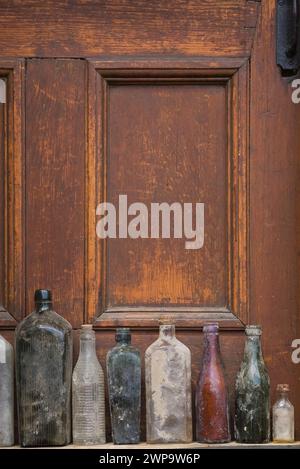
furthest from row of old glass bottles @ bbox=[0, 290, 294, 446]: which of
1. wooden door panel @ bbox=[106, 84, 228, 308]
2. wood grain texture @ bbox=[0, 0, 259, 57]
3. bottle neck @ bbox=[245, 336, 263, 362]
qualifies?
wood grain texture @ bbox=[0, 0, 259, 57]

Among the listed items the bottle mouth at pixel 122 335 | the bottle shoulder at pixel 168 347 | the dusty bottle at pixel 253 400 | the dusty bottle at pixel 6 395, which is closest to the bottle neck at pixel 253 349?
the dusty bottle at pixel 253 400

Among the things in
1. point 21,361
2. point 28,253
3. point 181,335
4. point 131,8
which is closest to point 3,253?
point 28,253

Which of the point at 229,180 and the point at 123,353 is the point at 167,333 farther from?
the point at 229,180

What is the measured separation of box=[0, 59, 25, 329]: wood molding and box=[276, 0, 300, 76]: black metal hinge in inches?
19.8

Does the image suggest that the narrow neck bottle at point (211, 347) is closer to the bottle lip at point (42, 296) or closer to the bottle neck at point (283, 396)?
the bottle neck at point (283, 396)

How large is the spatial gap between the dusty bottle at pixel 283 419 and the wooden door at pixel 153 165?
1.9 inches

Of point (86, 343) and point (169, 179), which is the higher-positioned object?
point (169, 179)

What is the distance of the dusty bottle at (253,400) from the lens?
229 cm

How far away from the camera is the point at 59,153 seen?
7.82ft

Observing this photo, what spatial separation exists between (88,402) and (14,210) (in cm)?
39

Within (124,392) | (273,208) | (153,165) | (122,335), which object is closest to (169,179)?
(153,165)

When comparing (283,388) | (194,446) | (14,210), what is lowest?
(194,446)

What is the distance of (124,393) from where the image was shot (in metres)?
2.30
